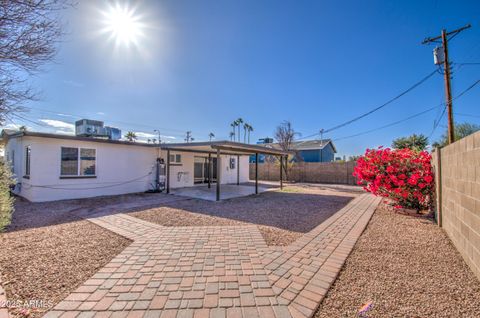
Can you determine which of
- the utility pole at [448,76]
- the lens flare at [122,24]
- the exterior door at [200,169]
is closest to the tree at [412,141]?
the utility pole at [448,76]

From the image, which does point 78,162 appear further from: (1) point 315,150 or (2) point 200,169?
(1) point 315,150

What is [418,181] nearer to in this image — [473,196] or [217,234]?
[473,196]

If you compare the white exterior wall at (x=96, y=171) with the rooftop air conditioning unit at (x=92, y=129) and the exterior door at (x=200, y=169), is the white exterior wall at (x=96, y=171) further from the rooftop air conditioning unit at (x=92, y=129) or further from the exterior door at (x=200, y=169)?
the exterior door at (x=200, y=169)

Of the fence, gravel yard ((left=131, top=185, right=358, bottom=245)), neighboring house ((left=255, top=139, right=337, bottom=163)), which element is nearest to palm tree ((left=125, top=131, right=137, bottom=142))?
neighboring house ((left=255, top=139, right=337, bottom=163))

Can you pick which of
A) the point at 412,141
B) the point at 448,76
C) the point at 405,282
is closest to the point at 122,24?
the point at 405,282

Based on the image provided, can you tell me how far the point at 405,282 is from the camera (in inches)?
101

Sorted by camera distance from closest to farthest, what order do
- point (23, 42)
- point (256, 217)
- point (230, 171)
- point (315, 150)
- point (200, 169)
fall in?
point (23, 42)
point (256, 217)
point (200, 169)
point (230, 171)
point (315, 150)

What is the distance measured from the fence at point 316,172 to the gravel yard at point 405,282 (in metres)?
13.8

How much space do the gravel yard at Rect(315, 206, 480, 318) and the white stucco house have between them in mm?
5813

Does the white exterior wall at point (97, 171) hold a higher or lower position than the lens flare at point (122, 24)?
lower

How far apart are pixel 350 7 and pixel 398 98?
7.71 meters

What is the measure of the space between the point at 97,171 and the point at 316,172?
15991mm

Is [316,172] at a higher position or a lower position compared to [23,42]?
lower

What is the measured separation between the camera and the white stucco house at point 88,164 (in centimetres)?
802
